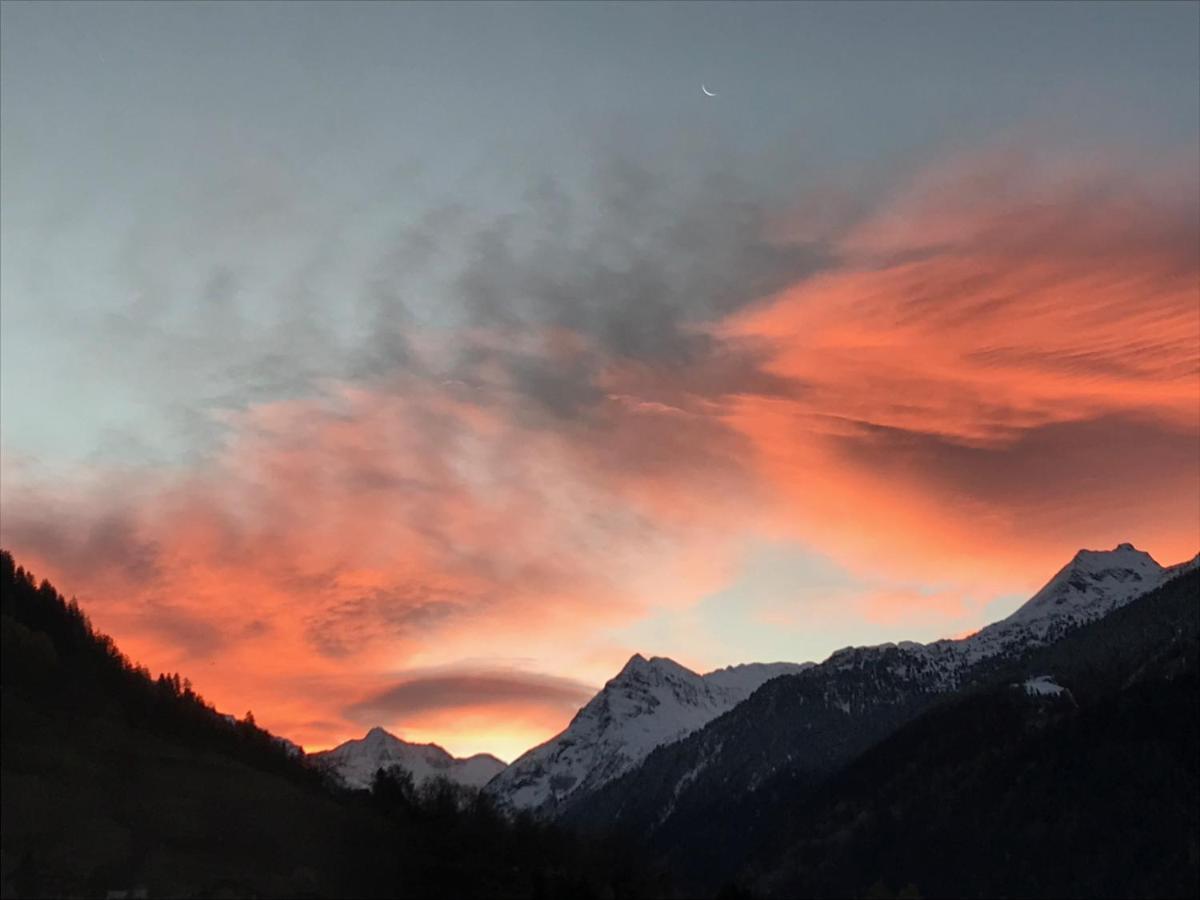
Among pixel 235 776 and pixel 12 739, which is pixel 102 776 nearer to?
pixel 12 739

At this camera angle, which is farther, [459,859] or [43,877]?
[459,859]

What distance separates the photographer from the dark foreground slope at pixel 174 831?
148750 millimetres

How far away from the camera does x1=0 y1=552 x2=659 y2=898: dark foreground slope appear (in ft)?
488

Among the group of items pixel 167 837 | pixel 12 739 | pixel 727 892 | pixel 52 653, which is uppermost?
pixel 52 653

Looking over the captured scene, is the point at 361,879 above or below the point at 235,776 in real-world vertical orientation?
below

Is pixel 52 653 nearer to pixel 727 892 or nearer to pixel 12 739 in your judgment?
pixel 12 739

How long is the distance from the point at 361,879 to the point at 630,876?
4084 cm

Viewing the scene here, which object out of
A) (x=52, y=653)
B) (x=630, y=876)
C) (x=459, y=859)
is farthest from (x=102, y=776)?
(x=630, y=876)

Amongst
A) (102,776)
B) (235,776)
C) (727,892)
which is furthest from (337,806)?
(727,892)

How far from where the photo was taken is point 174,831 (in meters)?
161

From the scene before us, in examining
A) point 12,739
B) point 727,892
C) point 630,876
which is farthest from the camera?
point 630,876

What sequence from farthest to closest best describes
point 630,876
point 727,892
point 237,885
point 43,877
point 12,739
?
point 630,876, point 727,892, point 12,739, point 237,885, point 43,877

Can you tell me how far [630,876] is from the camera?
7594 inches

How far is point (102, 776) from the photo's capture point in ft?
549
